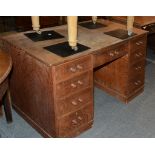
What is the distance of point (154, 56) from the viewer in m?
3.75

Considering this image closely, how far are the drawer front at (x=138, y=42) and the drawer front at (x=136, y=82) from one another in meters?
0.32

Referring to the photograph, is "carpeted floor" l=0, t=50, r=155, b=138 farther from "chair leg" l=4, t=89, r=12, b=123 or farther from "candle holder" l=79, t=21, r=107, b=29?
"candle holder" l=79, t=21, r=107, b=29

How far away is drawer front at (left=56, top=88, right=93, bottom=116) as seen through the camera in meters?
1.90

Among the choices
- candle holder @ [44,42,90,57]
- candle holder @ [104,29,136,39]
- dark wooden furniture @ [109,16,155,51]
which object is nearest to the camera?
candle holder @ [44,42,90,57]

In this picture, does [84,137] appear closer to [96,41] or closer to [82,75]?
[82,75]

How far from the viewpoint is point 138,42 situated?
246 cm

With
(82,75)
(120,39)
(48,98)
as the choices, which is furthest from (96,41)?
(48,98)

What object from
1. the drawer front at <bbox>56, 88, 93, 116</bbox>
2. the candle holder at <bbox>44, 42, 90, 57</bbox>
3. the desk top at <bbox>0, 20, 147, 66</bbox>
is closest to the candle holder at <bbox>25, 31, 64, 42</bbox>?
the desk top at <bbox>0, 20, 147, 66</bbox>

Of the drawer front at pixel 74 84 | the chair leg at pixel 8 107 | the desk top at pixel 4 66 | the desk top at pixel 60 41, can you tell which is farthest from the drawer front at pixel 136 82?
the desk top at pixel 4 66

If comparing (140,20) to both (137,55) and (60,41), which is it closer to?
(137,55)

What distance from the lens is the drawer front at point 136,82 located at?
8.48 feet

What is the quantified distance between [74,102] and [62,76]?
285 mm

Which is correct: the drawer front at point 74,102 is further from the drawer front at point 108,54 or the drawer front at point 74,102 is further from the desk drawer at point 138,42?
the desk drawer at point 138,42

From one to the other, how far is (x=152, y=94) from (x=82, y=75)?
3.95 feet
